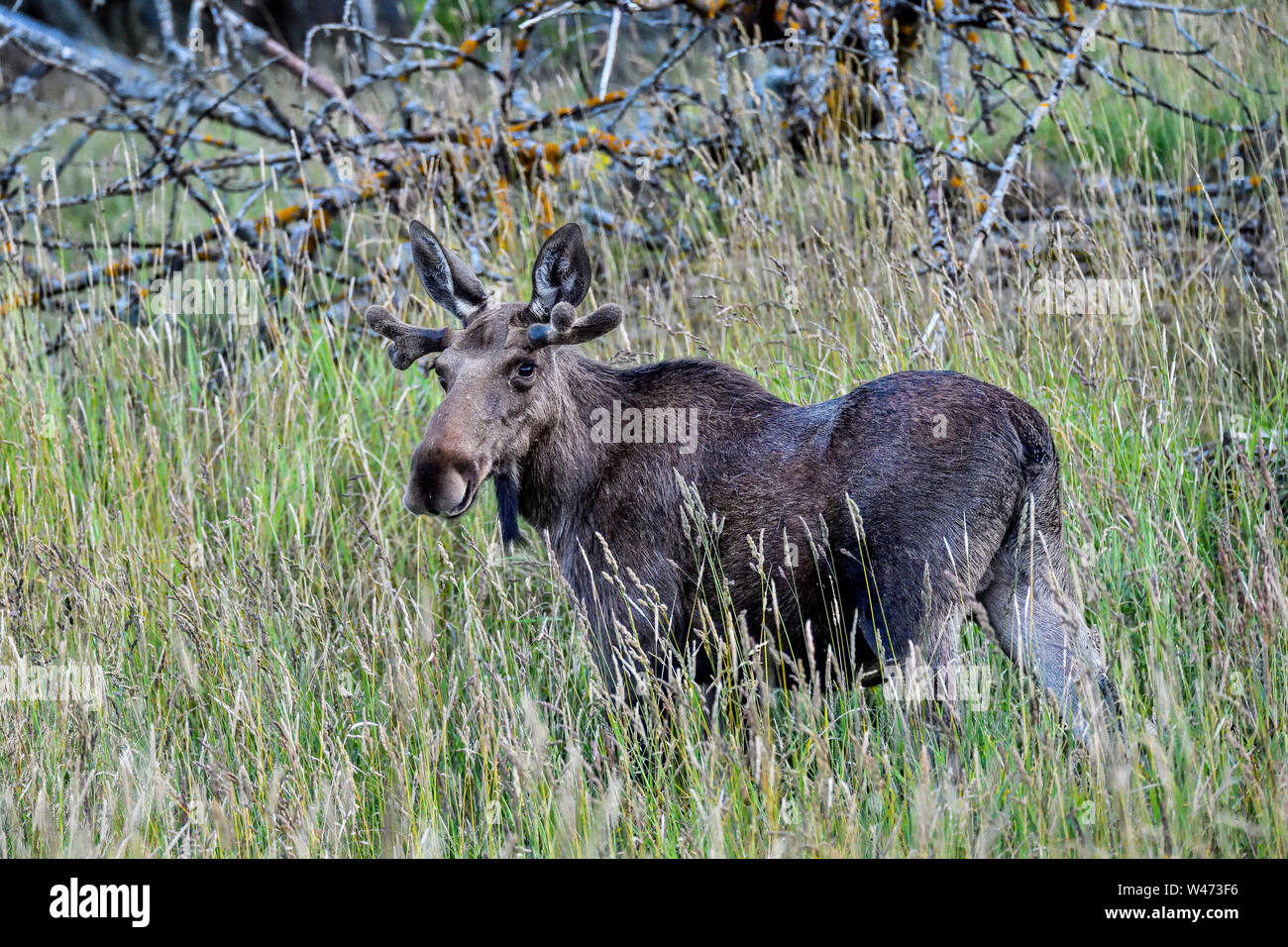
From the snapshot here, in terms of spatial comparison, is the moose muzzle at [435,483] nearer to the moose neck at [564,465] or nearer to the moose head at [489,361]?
the moose head at [489,361]

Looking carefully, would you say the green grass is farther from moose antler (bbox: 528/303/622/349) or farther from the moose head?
moose antler (bbox: 528/303/622/349)

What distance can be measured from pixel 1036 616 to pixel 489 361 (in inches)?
70.0

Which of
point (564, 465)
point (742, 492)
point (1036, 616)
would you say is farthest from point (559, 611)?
point (1036, 616)

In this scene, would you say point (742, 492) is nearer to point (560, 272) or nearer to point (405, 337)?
point (560, 272)

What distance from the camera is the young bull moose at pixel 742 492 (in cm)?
328

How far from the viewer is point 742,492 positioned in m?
3.58

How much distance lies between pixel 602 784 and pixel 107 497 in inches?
115

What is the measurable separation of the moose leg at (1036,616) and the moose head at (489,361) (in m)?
1.35

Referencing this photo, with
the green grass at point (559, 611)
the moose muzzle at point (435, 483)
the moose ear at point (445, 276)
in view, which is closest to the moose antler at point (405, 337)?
the moose ear at point (445, 276)

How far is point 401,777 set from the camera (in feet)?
10.0

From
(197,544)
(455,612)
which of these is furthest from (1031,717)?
(197,544)

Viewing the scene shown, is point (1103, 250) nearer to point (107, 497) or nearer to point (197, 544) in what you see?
point (197, 544)

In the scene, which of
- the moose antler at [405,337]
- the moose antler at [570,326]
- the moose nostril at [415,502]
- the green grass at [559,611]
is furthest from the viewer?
the moose antler at [405,337]
